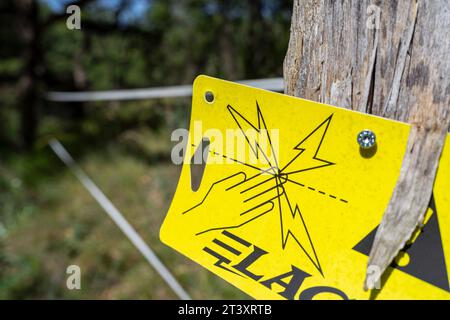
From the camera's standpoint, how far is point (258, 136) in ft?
2.25

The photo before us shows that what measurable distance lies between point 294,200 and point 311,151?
0.28 feet

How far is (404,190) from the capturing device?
0.55m

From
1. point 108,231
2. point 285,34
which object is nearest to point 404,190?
point 108,231

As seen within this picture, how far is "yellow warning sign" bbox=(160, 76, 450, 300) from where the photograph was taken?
0.57m

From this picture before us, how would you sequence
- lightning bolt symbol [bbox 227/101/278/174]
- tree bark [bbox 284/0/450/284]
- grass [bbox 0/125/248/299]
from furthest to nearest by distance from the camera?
grass [bbox 0/125/248/299] → lightning bolt symbol [bbox 227/101/278/174] → tree bark [bbox 284/0/450/284]

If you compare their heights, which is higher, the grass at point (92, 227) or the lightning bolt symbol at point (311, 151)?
the lightning bolt symbol at point (311, 151)

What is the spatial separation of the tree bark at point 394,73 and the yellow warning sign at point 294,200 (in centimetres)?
2

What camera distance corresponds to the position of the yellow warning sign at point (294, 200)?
57 cm

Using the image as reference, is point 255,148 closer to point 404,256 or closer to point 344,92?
point 344,92
